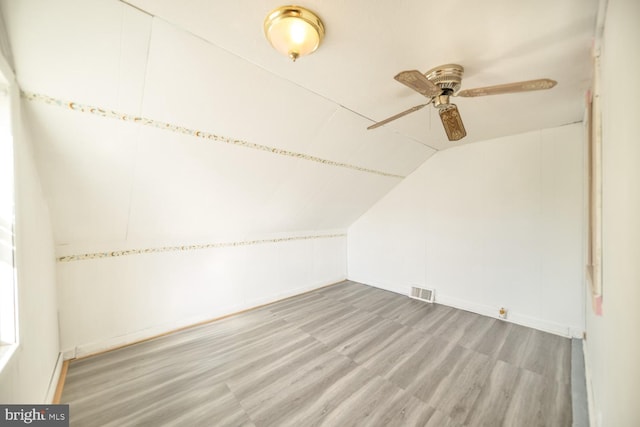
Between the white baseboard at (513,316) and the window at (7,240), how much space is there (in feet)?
14.1

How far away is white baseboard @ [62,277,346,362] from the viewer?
2305mm

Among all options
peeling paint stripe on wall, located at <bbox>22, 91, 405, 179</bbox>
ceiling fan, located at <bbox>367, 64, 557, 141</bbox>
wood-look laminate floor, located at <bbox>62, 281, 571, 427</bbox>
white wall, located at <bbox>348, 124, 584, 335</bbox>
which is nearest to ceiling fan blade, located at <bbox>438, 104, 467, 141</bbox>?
ceiling fan, located at <bbox>367, 64, 557, 141</bbox>

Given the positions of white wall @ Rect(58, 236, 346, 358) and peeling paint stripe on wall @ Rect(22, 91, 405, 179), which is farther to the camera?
white wall @ Rect(58, 236, 346, 358)

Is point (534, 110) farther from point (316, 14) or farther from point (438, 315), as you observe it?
point (438, 315)

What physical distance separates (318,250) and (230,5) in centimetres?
382

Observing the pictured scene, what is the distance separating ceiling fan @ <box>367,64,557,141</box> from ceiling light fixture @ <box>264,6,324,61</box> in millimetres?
527

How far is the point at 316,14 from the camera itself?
4.03 ft

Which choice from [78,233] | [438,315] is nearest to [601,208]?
[438,315]

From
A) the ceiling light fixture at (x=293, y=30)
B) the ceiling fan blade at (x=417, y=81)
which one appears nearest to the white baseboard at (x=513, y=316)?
the ceiling fan blade at (x=417, y=81)

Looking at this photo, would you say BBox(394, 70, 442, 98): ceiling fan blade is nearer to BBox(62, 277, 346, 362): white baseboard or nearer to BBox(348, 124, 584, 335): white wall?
BBox(348, 124, 584, 335): white wall

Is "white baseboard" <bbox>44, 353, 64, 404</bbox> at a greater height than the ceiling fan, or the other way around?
the ceiling fan

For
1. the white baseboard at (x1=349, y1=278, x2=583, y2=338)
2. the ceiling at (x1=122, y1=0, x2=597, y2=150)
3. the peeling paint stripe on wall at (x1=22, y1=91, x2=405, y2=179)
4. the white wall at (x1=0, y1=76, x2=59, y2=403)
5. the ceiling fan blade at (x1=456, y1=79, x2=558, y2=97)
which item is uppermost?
the ceiling at (x1=122, y1=0, x2=597, y2=150)

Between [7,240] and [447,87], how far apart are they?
275cm

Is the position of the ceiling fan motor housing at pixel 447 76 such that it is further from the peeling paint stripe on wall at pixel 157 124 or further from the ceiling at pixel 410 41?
the peeling paint stripe on wall at pixel 157 124
